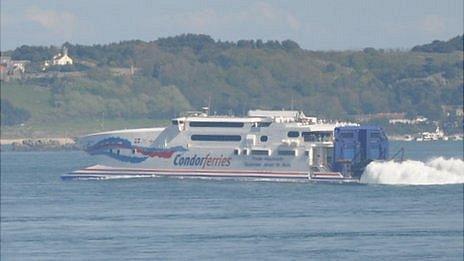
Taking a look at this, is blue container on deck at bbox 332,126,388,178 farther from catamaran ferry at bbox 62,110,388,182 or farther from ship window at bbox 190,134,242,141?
ship window at bbox 190,134,242,141

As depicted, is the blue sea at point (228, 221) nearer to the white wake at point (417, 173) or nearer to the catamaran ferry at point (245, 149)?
the white wake at point (417, 173)

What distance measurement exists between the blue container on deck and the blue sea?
2.91 m

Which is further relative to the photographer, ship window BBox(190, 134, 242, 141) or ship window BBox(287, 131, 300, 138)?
ship window BBox(190, 134, 242, 141)

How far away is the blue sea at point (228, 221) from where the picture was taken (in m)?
54.4

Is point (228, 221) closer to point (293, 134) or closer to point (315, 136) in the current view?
point (315, 136)

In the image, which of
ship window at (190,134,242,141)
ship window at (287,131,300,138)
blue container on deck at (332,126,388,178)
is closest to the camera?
blue container on deck at (332,126,388,178)

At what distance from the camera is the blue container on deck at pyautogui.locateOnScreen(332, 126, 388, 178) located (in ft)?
305

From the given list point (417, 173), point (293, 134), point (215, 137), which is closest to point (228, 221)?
point (417, 173)

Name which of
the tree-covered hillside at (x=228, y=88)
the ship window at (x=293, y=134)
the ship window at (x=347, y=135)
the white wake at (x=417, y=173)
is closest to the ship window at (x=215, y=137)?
the ship window at (x=293, y=134)

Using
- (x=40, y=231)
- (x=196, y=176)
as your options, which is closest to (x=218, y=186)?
(x=196, y=176)

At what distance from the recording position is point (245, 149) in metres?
95.2

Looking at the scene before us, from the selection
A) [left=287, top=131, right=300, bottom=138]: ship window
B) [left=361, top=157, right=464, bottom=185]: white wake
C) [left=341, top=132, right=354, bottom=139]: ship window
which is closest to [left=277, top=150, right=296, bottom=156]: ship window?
[left=287, top=131, right=300, bottom=138]: ship window

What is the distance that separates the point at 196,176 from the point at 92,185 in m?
5.97

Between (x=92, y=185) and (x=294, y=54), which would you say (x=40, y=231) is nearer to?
(x=92, y=185)
